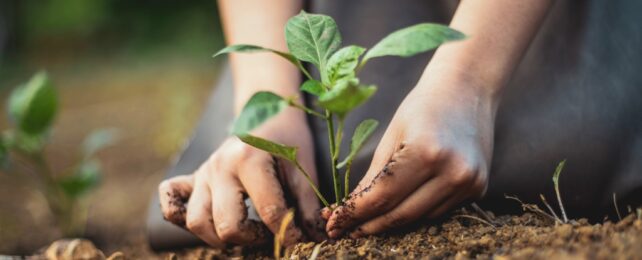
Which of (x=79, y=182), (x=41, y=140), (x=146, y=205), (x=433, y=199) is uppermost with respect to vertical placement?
(x=433, y=199)

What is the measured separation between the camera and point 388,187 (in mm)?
935

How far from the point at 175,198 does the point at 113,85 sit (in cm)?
464

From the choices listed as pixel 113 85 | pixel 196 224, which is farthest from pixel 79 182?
pixel 113 85

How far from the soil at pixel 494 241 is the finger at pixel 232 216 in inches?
2.6

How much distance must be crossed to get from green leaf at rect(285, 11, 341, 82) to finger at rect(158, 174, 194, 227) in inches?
17.0

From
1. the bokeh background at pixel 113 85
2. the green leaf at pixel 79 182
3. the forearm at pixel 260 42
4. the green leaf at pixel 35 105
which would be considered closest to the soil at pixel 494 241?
the forearm at pixel 260 42

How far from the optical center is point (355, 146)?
2.99ft

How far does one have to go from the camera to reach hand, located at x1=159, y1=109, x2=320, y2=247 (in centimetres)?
110

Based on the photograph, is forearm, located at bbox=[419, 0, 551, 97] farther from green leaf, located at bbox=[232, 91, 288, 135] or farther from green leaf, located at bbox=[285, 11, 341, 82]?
green leaf, located at bbox=[232, 91, 288, 135]

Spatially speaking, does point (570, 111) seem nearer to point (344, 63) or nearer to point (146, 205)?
point (344, 63)

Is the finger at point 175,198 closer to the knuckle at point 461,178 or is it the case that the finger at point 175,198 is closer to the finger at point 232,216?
the finger at point 232,216

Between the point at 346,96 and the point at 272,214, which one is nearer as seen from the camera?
the point at 346,96

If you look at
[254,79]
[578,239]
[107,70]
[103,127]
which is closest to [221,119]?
[254,79]

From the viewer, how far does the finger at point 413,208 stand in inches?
37.2
